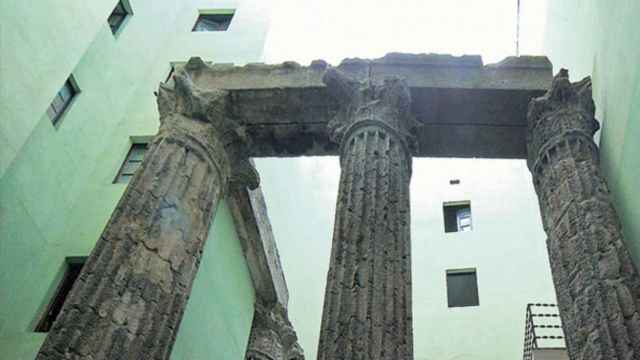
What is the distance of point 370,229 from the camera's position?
24.2ft

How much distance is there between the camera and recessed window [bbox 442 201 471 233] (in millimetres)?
18859

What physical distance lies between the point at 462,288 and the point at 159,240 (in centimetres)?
1043

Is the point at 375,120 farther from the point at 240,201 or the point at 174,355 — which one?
the point at 174,355

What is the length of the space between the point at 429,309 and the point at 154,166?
9.38 m

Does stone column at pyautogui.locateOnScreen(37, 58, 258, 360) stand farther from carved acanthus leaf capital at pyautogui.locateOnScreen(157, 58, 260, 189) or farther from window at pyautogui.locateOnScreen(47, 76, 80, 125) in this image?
window at pyautogui.locateOnScreen(47, 76, 80, 125)

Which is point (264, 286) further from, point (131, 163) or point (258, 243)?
point (131, 163)

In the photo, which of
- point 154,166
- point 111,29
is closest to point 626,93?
point 154,166

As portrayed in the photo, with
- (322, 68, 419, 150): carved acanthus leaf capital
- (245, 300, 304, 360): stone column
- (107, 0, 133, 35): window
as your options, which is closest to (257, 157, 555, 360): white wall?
(245, 300, 304, 360): stone column

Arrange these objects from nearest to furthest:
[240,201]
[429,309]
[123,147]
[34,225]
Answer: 1. [34,225]
2. [240,201]
3. [123,147]
4. [429,309]

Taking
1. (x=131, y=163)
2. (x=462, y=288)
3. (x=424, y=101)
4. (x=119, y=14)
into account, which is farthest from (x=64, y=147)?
(x=462, y=288)

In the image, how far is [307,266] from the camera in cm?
1834

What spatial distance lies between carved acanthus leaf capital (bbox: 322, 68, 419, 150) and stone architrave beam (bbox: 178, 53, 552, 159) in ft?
0.75

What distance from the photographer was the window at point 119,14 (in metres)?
14.4

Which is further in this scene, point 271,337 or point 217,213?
point 271,337
